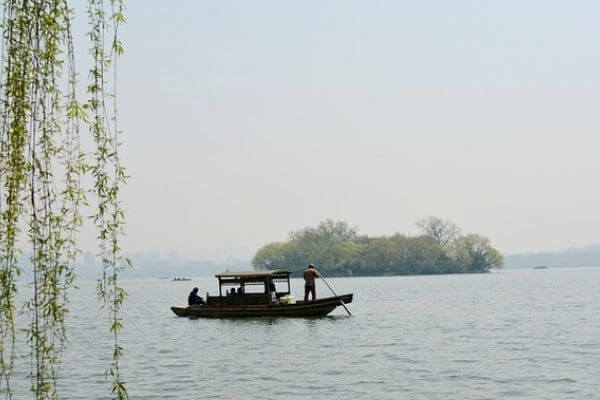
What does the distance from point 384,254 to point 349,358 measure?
11379 cm

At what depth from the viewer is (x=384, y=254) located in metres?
136

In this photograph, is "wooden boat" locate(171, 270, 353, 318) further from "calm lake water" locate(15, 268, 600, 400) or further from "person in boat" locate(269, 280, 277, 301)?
"calm lake water" locate(15, 268, 600, 400)

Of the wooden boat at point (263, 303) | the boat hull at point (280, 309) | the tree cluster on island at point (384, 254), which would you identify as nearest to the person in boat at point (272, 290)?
the wooden boat at point (263, 303)

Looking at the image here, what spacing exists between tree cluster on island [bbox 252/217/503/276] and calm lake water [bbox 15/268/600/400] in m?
92.7

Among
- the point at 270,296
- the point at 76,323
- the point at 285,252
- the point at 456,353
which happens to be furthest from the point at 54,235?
the point at 285,252

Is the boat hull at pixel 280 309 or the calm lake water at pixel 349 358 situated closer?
the calm lake water at pixel 349 358

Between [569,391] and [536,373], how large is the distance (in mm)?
2600

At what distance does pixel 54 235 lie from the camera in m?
6.05

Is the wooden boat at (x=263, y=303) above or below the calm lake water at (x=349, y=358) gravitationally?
above

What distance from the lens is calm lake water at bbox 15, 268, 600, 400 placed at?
1783 cm

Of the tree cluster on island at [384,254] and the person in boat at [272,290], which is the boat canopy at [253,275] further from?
the tree cluster on island at [384,254]

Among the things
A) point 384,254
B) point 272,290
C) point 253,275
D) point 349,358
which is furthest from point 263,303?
point 384,254

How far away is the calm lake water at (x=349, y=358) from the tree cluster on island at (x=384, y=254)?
92.7 meters

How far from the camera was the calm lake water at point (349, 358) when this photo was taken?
1783cm
